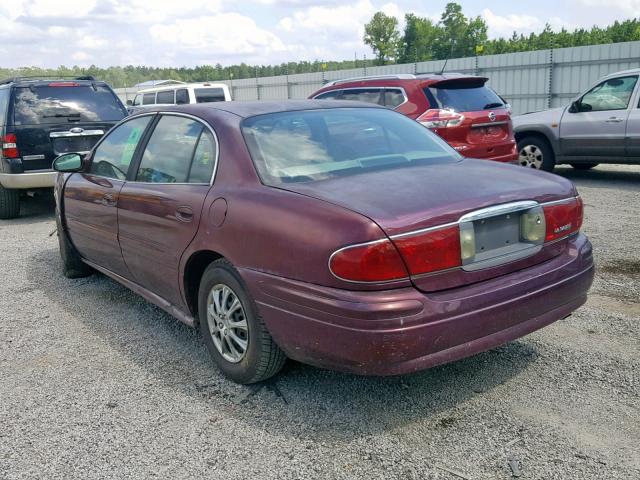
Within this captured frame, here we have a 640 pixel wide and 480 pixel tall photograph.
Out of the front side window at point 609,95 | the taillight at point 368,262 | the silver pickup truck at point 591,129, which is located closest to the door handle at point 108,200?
the taillight at point 368,262

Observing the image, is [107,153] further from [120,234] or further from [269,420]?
[269,420]

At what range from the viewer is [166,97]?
19.4m

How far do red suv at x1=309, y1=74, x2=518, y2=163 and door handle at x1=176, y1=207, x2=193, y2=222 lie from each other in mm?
4967

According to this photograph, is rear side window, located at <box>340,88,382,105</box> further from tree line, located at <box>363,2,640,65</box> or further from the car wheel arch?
tree line, located at <box>363,2,640,65</box>

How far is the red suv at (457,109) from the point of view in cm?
819

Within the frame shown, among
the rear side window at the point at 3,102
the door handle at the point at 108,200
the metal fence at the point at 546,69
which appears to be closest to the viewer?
the door handle at the point at 108,200

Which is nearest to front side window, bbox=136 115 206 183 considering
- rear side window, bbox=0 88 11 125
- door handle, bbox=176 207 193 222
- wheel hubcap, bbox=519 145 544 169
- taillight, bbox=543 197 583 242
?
door handle, bbox=176 207 193 222

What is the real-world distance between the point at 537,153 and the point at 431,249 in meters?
8.83

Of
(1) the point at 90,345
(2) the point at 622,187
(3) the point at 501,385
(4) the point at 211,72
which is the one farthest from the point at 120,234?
(4) the point at 211,72

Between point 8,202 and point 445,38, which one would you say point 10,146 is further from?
point 445,38

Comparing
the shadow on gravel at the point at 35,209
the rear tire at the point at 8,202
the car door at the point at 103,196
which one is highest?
the car door at the point at 103,196

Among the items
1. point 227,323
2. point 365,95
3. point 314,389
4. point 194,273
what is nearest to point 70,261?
point 194,273

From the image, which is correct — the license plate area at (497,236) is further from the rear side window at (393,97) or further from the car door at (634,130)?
the car door at (634,130)

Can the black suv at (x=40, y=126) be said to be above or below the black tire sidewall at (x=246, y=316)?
above
